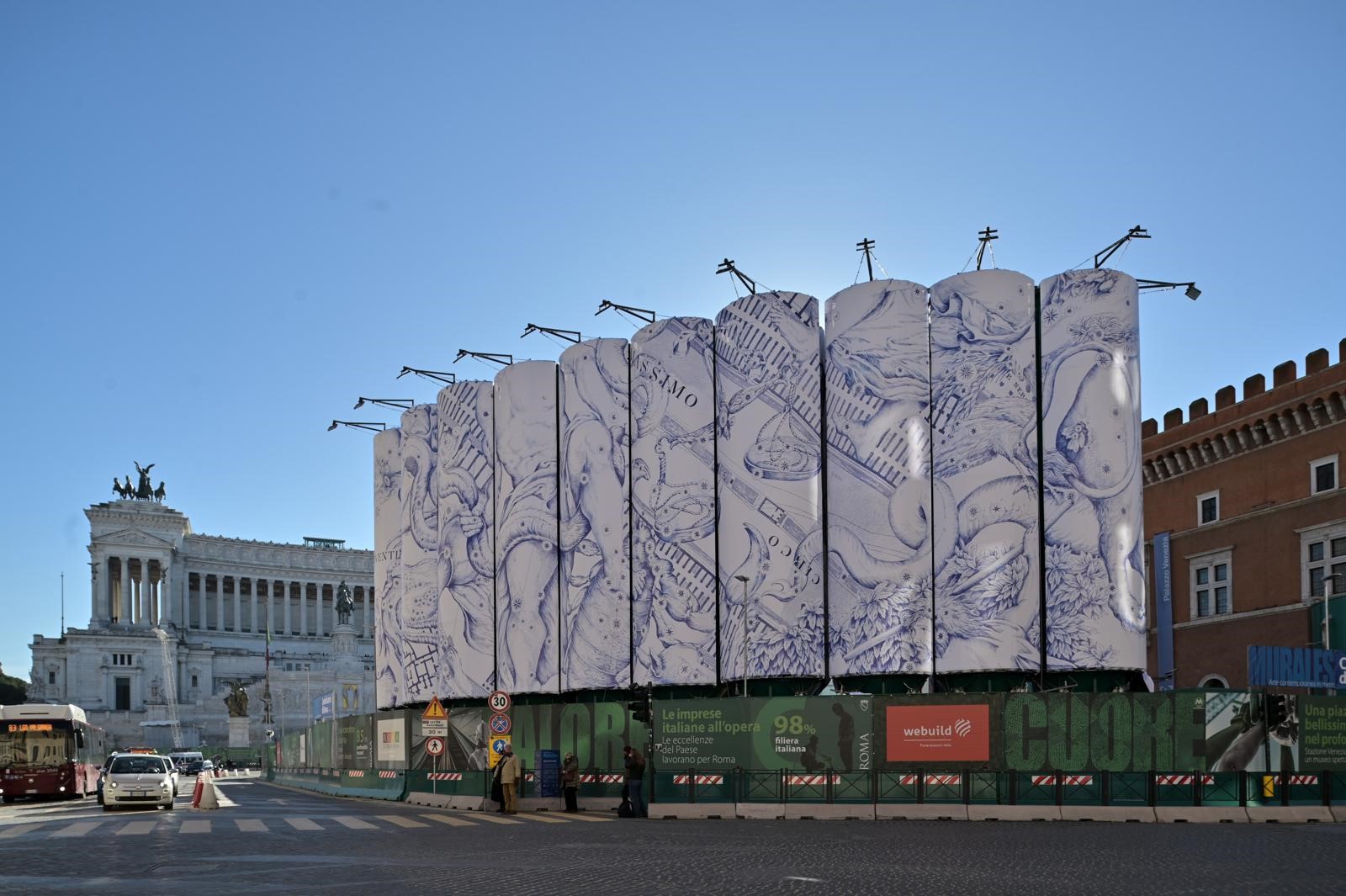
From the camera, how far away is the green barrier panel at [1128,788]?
92.2 feet

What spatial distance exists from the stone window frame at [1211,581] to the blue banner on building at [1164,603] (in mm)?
1112

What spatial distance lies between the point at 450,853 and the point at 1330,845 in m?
13.5

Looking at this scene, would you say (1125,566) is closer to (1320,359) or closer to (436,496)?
(1320,359)

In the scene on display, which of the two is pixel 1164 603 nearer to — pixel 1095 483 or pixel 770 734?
pixel 1095 483

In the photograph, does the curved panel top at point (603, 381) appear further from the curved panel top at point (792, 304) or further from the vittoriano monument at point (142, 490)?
the vittoriano monument at point (142, 490)

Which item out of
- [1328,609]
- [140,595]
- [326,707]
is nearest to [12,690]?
[140,595]

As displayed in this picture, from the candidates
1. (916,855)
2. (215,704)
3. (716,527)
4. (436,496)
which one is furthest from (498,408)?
(215,704)

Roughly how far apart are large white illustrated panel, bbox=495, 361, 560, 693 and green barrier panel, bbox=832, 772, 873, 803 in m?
18.5

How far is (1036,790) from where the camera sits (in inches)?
1133

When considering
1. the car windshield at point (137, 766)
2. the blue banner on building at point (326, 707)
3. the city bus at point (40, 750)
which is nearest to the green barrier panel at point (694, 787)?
the car windshield at point (137, 766)

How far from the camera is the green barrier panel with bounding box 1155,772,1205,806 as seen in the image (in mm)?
27953

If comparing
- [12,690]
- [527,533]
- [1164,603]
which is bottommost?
[12,690]

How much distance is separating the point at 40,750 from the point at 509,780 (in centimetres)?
1864

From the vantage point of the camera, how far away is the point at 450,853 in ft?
68.0
